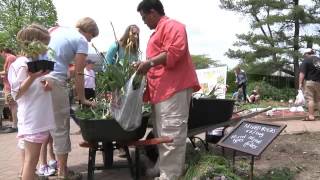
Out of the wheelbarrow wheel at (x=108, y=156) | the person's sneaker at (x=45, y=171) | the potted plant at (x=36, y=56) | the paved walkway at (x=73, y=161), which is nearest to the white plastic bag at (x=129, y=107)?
the wheelbarrow wheel at (x=108, y=156)

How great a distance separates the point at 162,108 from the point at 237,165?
1.33 meters

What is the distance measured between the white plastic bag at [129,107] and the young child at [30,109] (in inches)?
26.7

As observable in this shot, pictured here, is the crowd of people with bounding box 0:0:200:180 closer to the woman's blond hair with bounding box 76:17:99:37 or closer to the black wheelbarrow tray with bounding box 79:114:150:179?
the woman's blond hair with bounding box 76:17:99:37

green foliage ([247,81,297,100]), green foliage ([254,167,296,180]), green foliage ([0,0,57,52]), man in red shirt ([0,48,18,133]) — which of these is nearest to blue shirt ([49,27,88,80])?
green foliage ([254,167,296,180])

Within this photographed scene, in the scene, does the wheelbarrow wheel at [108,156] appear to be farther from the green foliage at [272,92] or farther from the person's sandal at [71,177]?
the green foliage at [272,92]

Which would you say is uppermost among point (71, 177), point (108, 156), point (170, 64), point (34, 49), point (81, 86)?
point (34, 49)

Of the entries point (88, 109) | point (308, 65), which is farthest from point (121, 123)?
point (308, 65)

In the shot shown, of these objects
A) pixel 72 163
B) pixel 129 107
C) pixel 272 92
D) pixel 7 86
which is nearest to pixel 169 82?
pixel 129 107

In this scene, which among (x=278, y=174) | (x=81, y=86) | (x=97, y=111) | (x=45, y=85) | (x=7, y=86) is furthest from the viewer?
(x=7, y=86)

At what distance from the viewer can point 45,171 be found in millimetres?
6207

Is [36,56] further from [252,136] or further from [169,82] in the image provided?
[252,136]

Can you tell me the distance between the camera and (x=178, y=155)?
5379 mm

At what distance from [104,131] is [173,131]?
70 centimetres

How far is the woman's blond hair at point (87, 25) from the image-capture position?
608 cm
